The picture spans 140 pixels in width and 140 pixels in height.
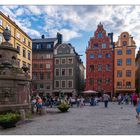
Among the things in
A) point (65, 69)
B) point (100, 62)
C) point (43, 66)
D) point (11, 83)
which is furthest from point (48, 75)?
point (11, 83)

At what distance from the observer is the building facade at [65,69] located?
226 feet

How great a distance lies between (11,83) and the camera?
18.7 meters

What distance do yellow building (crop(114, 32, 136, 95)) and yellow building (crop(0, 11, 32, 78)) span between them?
818 inches

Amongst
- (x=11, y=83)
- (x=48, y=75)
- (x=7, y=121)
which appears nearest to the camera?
(x=7, y=121)

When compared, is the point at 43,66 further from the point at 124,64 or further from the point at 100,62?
the point at 124,64

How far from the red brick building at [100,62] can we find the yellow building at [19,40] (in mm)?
14369

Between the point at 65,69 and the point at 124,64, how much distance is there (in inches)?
567

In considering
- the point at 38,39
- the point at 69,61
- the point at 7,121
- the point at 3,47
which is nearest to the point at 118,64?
the point at 69,61

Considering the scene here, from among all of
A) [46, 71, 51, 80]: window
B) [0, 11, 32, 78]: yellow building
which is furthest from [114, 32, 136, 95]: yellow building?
[0, 11, 32, 78]: yellow building

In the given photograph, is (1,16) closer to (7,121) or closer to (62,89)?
(62,89)

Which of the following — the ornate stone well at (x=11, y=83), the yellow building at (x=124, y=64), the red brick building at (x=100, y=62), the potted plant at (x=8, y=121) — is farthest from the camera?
the red brick building at (x=100, y=62)

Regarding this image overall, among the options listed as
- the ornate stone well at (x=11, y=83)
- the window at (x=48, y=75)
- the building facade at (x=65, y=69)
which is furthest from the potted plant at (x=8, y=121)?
the window at (x=48, y=75)

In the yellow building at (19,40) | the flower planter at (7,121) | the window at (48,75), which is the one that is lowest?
the flower planter at (7,121)

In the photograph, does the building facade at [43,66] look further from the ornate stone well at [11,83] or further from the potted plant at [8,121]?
the potted plant at [8,121]
